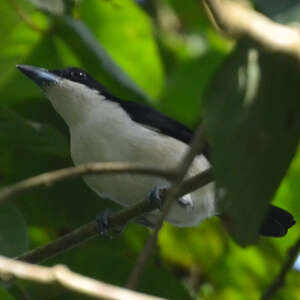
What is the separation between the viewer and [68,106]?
4047 mm

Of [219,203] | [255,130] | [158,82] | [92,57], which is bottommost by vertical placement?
[158,82]

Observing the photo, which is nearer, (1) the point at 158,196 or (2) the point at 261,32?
(2) the point at 261,32

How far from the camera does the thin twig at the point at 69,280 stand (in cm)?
157

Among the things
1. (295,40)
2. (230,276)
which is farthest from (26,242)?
(295,40)

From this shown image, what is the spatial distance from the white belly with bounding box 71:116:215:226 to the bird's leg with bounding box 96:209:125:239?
127 millimetres

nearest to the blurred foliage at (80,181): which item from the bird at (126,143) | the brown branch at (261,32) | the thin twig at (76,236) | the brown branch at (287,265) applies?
the bird at (126,143)

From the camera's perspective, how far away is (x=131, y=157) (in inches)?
143

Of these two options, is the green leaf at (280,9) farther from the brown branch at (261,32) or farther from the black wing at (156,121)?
the black wing at (156,121)

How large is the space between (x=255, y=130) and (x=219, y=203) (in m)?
0.24

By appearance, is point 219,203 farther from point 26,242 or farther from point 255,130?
point 26,242


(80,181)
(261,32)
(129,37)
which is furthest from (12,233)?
(129,37)

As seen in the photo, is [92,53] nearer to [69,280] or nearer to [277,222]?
[277,222]

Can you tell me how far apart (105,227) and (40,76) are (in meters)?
0.88

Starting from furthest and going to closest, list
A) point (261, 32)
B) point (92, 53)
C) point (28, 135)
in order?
point (92, 53), point (28, 135), point (261, 32)
